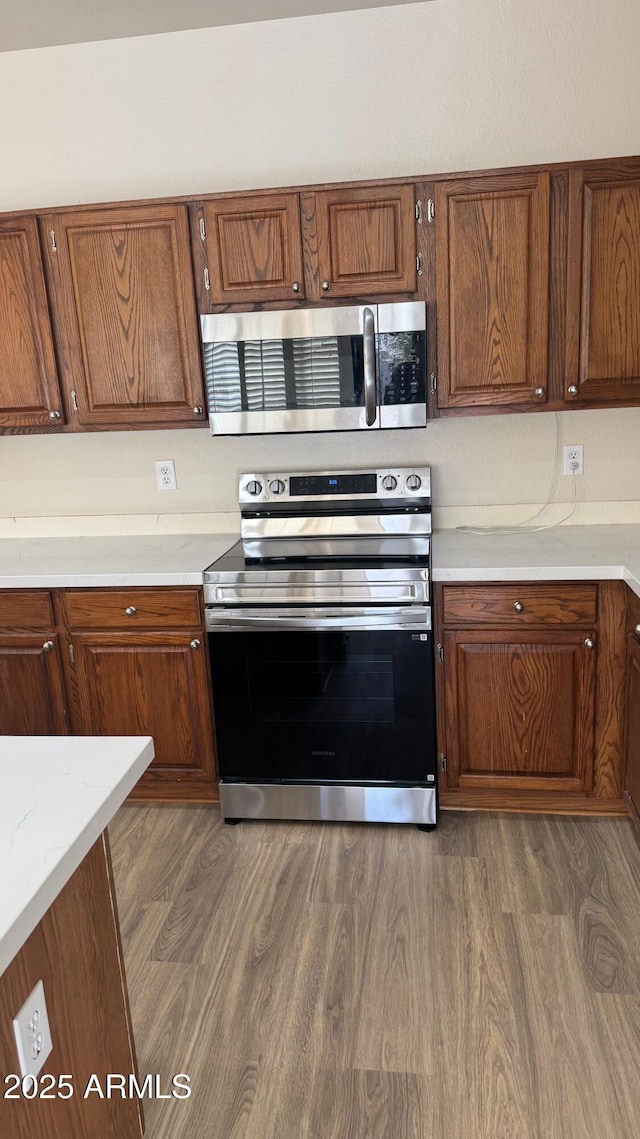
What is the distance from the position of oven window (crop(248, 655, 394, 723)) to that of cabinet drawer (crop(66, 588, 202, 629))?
28cm

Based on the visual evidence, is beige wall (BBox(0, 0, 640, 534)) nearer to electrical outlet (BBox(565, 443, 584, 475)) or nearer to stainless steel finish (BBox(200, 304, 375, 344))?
electrical outlet (BBox(565, 443, 584, 475))

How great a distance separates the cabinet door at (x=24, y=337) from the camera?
2734mm

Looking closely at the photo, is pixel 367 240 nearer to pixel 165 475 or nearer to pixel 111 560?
pixel 165 475

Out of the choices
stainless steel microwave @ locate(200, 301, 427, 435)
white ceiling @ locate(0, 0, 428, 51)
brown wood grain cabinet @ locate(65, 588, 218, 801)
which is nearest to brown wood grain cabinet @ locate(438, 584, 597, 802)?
stainless steel microwave @ locate(200, 301, 427, 435)

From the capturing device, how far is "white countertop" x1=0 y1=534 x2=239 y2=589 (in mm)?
2625

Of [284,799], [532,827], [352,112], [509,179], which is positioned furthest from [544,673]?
[352,112]

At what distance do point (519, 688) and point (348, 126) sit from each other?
197 cm

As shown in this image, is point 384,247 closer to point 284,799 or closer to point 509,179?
point 509,179

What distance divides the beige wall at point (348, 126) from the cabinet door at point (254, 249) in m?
0.38

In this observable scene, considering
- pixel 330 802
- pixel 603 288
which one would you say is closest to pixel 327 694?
pixel 330 802

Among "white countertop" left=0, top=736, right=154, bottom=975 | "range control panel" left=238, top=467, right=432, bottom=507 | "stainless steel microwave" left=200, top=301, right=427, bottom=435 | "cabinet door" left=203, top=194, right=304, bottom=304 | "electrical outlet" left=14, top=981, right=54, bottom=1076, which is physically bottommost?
"electrical outlet" left=14, top=981, right=54, bottom=1076

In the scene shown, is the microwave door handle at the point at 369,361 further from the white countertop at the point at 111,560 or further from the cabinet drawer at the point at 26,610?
the cabinet drawer at the point at 26,610

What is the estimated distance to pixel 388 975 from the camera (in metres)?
2.00

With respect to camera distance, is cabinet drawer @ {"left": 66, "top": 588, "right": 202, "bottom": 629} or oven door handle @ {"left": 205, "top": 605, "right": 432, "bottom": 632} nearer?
oven door handle @ {"left": 205, "top": 605, "right": 432, "bottom": 632}
